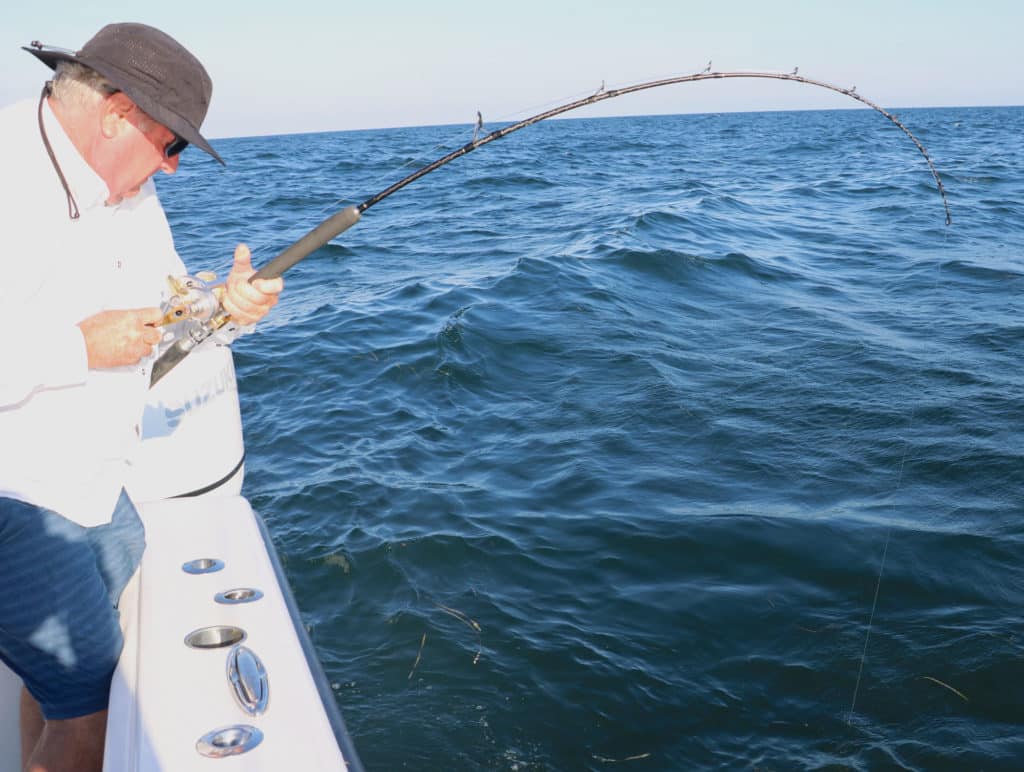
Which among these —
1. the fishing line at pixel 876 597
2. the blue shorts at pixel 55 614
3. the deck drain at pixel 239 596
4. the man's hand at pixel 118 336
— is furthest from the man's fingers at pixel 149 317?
the fishing line at pixel 876 597

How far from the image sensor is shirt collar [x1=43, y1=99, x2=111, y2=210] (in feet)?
5.29

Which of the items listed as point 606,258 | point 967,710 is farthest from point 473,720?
point 606,258

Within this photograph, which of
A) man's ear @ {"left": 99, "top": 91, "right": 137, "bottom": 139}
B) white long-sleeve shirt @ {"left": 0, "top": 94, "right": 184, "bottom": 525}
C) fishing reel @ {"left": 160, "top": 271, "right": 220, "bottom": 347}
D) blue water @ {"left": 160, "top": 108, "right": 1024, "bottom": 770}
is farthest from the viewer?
blue water @ {"left": 160, "top": 108, "right": 1024, "bottom": 770}

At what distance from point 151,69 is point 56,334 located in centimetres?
56

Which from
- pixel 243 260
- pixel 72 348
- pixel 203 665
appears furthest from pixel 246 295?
pixel 203 665

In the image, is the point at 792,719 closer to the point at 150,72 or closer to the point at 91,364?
the point at 91,364

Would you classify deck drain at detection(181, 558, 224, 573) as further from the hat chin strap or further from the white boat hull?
the hat chin strap

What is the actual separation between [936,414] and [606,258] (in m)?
5.01

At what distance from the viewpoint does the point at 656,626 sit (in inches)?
140

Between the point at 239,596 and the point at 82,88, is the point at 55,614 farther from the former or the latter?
the point at 82,88

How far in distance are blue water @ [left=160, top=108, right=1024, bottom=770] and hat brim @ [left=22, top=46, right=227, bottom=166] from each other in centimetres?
214

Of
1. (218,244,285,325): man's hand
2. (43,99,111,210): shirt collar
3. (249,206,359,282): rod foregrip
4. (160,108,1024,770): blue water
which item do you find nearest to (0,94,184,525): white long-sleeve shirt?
(43,99,111,210): shirt collar

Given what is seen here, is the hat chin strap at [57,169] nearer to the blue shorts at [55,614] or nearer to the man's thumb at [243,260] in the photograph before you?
the man's thumb at [243,260]

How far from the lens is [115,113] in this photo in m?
Result: 1.68
